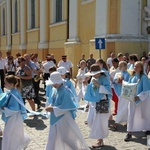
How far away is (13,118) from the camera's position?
5.62m

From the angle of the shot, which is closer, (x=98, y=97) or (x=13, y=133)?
(x=13, y=133)

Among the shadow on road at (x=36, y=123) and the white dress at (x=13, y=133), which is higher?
the white dress at (x=13, y=133)

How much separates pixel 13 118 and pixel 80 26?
48.7ft

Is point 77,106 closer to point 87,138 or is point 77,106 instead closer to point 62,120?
point 62,120

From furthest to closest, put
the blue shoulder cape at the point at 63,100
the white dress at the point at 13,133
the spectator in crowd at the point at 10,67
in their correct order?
the spectator in crowd at the point at 10,67, the white dress at the point at 13,133, the blue shoulder cape at the point at 63,100

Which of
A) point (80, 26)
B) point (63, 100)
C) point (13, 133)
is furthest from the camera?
point (80, 26)

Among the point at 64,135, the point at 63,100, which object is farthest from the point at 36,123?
the point at 63,100

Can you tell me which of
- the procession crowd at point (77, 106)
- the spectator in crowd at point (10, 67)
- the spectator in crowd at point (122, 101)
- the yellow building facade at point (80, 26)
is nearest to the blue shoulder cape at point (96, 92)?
the procession crowd at point (77, 106)

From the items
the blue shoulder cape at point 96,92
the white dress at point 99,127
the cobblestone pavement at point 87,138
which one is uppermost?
the blue shoulder cape at point 96,92

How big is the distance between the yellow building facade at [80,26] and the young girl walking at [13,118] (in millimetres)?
11150

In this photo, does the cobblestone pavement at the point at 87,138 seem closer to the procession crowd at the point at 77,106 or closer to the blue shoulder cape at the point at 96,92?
the procession crowd at the point at 77,106

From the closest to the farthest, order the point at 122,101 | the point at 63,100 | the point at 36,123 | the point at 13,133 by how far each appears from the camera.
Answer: the point at 63,100 → the point at 13,133 → the point at 122,101 → the point at 36,123

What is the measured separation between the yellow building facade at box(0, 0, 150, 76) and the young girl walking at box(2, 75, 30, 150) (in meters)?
11.1

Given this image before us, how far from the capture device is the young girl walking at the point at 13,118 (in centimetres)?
556
